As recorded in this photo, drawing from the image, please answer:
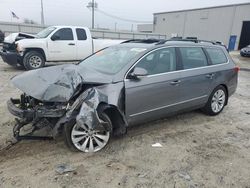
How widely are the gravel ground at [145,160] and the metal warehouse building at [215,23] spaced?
101 feet

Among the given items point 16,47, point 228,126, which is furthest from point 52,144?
point 16,47

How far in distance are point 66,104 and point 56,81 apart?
0.48 metres

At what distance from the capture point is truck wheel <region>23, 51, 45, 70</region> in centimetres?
933

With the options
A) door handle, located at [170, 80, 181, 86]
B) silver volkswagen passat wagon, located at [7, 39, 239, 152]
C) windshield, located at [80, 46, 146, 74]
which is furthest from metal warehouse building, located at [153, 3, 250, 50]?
windshield, located at [80, 46, 146, 74]

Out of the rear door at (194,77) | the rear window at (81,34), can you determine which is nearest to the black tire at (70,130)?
the rear door at (194,77)

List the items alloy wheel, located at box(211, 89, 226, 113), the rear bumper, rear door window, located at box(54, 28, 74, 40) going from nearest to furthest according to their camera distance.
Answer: alloy wheel, located at box(211, 89, 226, 113), the rear bumper, rear door window, located at box(54, 28, 74, 40)

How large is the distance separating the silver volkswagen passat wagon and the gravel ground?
263 millimetres

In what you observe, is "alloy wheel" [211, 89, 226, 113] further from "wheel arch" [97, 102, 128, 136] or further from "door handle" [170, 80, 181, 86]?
"wheel arch" [97, 102, 128, 136]

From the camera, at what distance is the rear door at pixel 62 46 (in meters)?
9.86

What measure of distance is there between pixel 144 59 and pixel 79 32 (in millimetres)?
7317

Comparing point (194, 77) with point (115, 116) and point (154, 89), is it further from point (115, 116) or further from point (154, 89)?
point (115, 116)

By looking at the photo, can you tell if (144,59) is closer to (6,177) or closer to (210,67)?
(210,67)

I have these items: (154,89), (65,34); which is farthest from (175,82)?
(65,34)

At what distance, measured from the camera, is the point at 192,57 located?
4.71 metres
